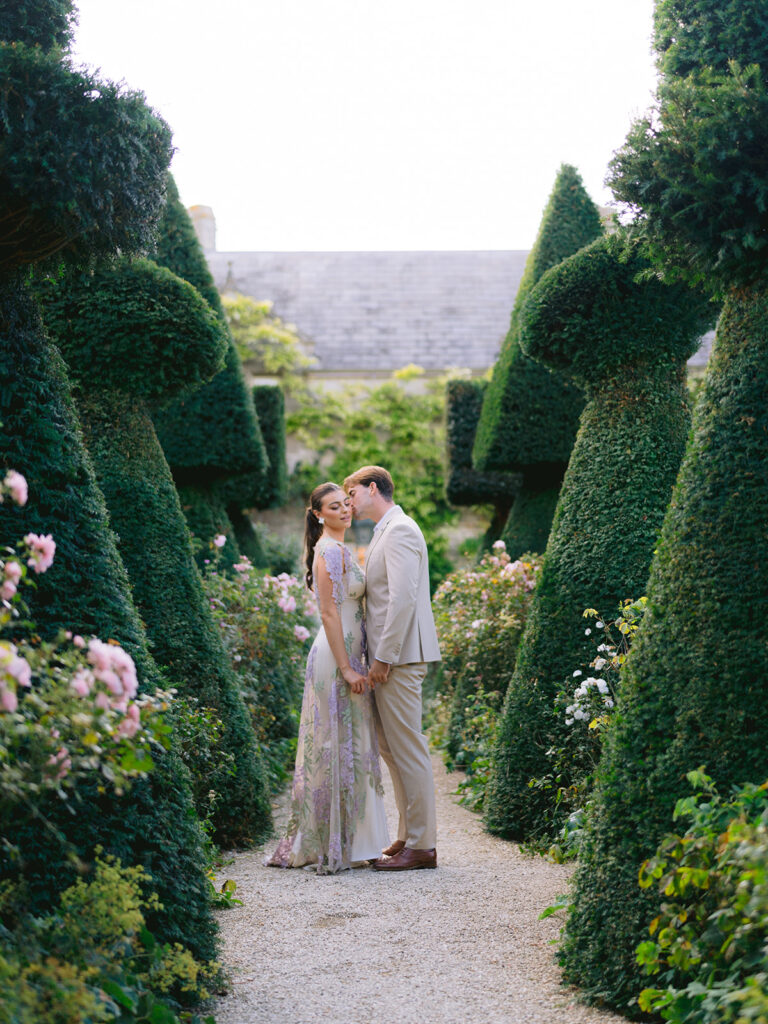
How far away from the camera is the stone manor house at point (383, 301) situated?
73.4 feet

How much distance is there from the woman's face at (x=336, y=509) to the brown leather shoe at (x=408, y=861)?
1821 mm

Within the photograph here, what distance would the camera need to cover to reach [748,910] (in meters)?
2.56

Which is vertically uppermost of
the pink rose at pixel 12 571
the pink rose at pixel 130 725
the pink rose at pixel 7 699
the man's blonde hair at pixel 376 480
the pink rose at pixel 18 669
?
the pink rose at pixel 12 571

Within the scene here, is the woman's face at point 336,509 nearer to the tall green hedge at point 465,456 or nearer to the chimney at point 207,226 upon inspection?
the tall green hedge at point 465,456

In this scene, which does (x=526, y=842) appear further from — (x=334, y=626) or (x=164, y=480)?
(x=164, y=480)

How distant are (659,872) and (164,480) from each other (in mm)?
4131

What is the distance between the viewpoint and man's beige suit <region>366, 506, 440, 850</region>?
5.46 metres

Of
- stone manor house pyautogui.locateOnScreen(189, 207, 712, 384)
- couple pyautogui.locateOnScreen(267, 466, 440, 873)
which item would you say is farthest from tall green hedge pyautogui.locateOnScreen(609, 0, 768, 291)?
stone manor house pyautogui.locateOnScreen(189, 207, 712, 384)


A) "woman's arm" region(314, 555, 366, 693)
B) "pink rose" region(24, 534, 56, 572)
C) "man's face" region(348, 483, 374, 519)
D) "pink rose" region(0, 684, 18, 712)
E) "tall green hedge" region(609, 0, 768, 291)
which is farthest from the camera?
"man's face" region(348, 483, 374, 519)

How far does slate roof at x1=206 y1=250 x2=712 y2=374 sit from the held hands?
1671 cm

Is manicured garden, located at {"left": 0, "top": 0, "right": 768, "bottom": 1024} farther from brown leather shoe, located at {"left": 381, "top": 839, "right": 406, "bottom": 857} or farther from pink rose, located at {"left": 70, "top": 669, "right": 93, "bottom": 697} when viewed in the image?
brown leather shoe, located at {"left": 381, "top": 839, "right": 406, "bottom": 857}

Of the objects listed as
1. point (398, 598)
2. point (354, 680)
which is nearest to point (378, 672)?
point (354, 680)

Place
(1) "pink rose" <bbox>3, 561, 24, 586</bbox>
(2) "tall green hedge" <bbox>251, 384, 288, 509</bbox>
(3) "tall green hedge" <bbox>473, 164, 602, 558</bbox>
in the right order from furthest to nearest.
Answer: (2) "tall green hedge" <bbox>251, 384, 288, 509</bbox> < (3) "tall green hedge" <bbox>473, 164, 602, 558</bbox> < (1) "pink rose" <bbox>3, 561, 24, 586</bbox>

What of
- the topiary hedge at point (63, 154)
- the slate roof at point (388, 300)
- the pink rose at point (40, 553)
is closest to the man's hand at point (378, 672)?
the topiary hedge at point (63, 154)
